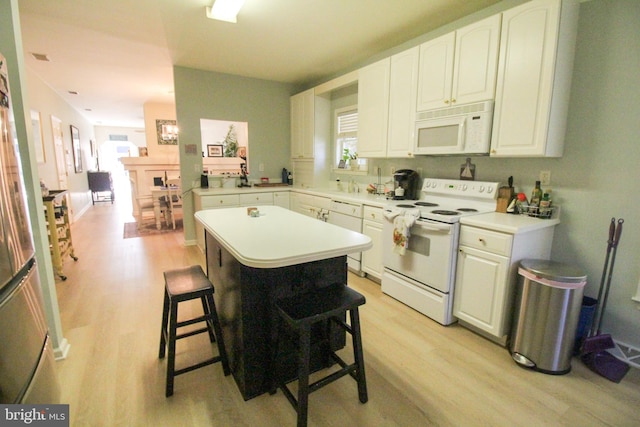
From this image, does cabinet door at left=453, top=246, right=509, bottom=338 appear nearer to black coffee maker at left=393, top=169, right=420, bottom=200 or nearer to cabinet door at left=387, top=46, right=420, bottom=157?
black coffee maker at left=393, top=169, right=420, bottom=200

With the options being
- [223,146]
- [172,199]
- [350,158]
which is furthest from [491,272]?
[223,146]

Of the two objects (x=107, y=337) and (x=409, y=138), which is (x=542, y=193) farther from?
(x=107, y=337)

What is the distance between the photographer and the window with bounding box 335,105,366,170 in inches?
159

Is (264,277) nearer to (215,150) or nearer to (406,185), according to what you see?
(406,185)

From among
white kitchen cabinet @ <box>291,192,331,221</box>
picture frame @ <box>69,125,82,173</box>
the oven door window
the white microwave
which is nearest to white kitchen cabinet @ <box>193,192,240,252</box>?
white kitchen cabinet @ <box>291,192,331,221</box>

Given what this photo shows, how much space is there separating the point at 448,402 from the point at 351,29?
3.16 metres

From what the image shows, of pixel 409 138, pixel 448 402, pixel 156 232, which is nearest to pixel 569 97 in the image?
pixel 409 138

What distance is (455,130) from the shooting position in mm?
2486

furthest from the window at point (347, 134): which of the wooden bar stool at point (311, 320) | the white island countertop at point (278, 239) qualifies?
the wooden bar stool at point (311, 320)

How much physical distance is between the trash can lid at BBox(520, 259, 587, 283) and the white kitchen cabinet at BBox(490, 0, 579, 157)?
28.9 inches

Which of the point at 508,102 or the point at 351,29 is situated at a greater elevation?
the point at 351,29

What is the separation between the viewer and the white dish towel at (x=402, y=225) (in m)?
2.45

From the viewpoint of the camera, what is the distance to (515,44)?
6.84ft

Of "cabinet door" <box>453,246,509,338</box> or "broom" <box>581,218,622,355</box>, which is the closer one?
"broom" <box>581,218,622,355</box>
